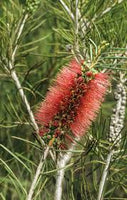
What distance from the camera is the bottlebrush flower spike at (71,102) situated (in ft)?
2.74

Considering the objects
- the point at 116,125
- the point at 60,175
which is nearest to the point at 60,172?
the point at 60,175

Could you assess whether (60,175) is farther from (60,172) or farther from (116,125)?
(116,125)

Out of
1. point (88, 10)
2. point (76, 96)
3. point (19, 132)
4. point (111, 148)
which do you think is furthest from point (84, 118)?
point (19, 132)

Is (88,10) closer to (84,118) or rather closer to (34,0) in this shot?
(34,0)

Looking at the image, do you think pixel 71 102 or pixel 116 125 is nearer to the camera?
pixel 71 102

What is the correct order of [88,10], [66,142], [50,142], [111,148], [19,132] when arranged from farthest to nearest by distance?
[19,132], [88,10], [111,148], [66,142], [50,142]

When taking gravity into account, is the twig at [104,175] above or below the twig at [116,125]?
below

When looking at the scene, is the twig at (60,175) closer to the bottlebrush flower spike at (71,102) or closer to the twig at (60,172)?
the twig at (60,172)

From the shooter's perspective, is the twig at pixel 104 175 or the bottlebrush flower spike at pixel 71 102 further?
the twig at pixel 104 175

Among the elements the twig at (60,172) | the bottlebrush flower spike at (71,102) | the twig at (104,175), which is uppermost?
the bottlebrush flower spike at (71,102)

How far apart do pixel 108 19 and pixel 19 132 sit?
0.72 m

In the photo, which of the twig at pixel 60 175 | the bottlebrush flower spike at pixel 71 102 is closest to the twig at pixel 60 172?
the twig at pixel 60 175

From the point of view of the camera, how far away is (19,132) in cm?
189

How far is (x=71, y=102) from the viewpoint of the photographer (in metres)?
0.84
